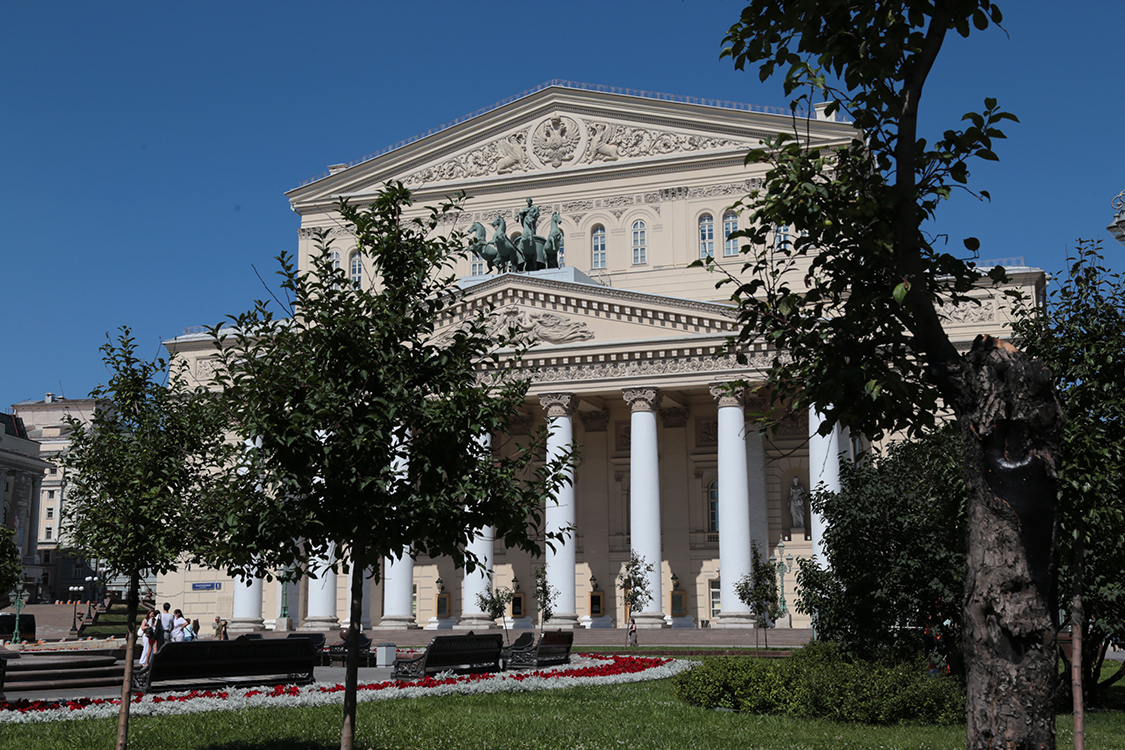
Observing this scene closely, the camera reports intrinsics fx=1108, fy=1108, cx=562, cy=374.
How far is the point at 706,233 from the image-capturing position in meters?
54.3

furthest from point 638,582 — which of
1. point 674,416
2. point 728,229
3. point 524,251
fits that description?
point 728,229

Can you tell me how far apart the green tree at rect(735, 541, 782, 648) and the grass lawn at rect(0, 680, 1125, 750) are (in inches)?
859

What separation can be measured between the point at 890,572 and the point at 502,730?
8.12 meters

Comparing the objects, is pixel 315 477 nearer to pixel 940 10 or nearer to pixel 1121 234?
pixel 940 10

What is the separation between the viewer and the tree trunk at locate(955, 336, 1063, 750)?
759 centimetres

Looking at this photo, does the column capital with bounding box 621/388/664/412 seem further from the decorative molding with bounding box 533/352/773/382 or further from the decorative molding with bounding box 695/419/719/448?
the decorative molding with bounding box 695/419/719/448

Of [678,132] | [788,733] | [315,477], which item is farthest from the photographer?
[678,132]

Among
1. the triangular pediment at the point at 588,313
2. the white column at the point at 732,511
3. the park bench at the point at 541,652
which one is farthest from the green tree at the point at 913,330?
the triangular pediment at the point at 588,313

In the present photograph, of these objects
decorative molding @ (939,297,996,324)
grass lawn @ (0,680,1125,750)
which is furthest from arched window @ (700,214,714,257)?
grass lawn @ (0,680,1125,750)

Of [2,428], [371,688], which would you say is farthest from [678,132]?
[2,428]

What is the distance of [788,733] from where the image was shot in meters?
15.4

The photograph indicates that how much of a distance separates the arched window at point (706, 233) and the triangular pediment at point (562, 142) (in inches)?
114

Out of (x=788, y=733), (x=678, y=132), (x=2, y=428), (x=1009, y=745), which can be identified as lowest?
(x=788, y=733)

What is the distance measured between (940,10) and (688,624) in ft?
140
